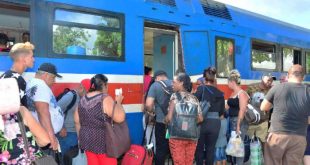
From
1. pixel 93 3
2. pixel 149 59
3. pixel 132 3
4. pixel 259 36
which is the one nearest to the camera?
pixel 93 3

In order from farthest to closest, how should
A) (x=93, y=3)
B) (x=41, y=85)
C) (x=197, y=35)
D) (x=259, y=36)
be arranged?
(x=259, y=36) → (x=197, y=35) → (x=93, y=3) → (x=41, y=85)

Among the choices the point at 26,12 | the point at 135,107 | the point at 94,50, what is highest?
the point at 26,12

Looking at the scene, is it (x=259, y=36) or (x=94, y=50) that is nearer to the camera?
(x=94, y=50)

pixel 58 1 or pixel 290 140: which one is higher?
pixel 58 1

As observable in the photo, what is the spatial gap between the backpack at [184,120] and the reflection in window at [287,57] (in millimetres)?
6436

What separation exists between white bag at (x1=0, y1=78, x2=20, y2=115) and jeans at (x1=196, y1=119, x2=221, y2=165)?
12.8 ft

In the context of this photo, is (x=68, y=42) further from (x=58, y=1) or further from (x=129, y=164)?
(x=129, y=164)

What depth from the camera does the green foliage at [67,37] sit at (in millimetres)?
5581

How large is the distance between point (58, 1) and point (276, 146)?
11.5 ft

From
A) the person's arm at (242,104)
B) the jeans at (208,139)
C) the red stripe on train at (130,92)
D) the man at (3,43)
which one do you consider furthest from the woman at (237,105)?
the man at (3,43)

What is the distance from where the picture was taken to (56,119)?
4.68 m

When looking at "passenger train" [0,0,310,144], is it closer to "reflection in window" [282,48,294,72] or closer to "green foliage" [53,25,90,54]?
"green foliage" [53,25,90,54]

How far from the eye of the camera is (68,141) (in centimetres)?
555

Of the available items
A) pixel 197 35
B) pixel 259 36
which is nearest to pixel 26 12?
pixel 197 35
